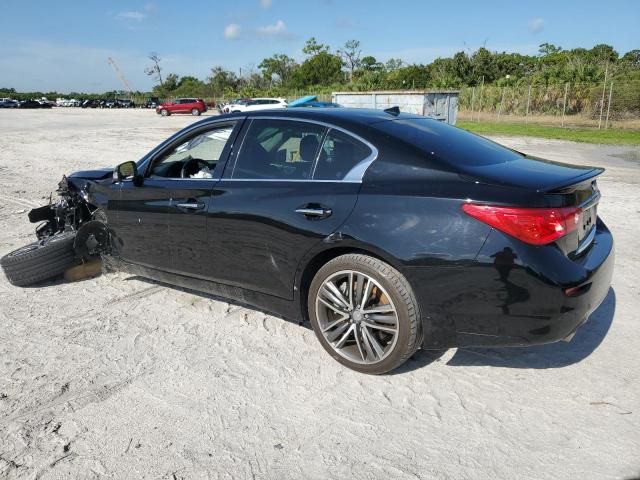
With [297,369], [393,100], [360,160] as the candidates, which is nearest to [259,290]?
[297,369]

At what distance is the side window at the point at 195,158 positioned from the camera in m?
4.18

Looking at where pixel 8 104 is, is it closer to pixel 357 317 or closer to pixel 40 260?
pixel 40 260

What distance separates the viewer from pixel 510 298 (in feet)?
9.29

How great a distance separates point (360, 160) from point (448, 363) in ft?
4.83

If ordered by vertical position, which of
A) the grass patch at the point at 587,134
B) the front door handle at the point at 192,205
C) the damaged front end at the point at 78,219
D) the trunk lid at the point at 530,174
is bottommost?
the grass patch at the point at 587,134

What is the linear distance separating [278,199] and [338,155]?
0.50 m

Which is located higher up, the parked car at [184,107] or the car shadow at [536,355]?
the parked car at [184,107]

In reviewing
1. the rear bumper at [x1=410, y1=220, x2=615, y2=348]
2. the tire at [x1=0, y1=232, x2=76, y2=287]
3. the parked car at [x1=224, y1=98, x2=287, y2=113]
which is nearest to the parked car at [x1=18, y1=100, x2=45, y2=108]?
the parked car at [x1=224, y1=98, x2=287, y2=113]

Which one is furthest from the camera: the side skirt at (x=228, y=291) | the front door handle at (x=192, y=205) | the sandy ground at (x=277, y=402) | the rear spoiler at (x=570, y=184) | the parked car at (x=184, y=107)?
the parked car at (x=184, y=107)

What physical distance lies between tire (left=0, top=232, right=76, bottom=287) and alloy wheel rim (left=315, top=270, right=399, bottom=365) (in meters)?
2.93

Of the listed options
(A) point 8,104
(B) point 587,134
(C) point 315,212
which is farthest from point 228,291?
(A) point 8,104

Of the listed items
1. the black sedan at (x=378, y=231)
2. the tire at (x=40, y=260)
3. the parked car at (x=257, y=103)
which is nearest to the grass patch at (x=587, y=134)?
the parked car at (x=257, y=103)

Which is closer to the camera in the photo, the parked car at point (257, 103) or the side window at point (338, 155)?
the side window at point (338, 155)

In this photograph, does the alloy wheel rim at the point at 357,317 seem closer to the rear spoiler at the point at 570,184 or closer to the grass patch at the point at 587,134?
the rear spoiler at the point at 570,184
